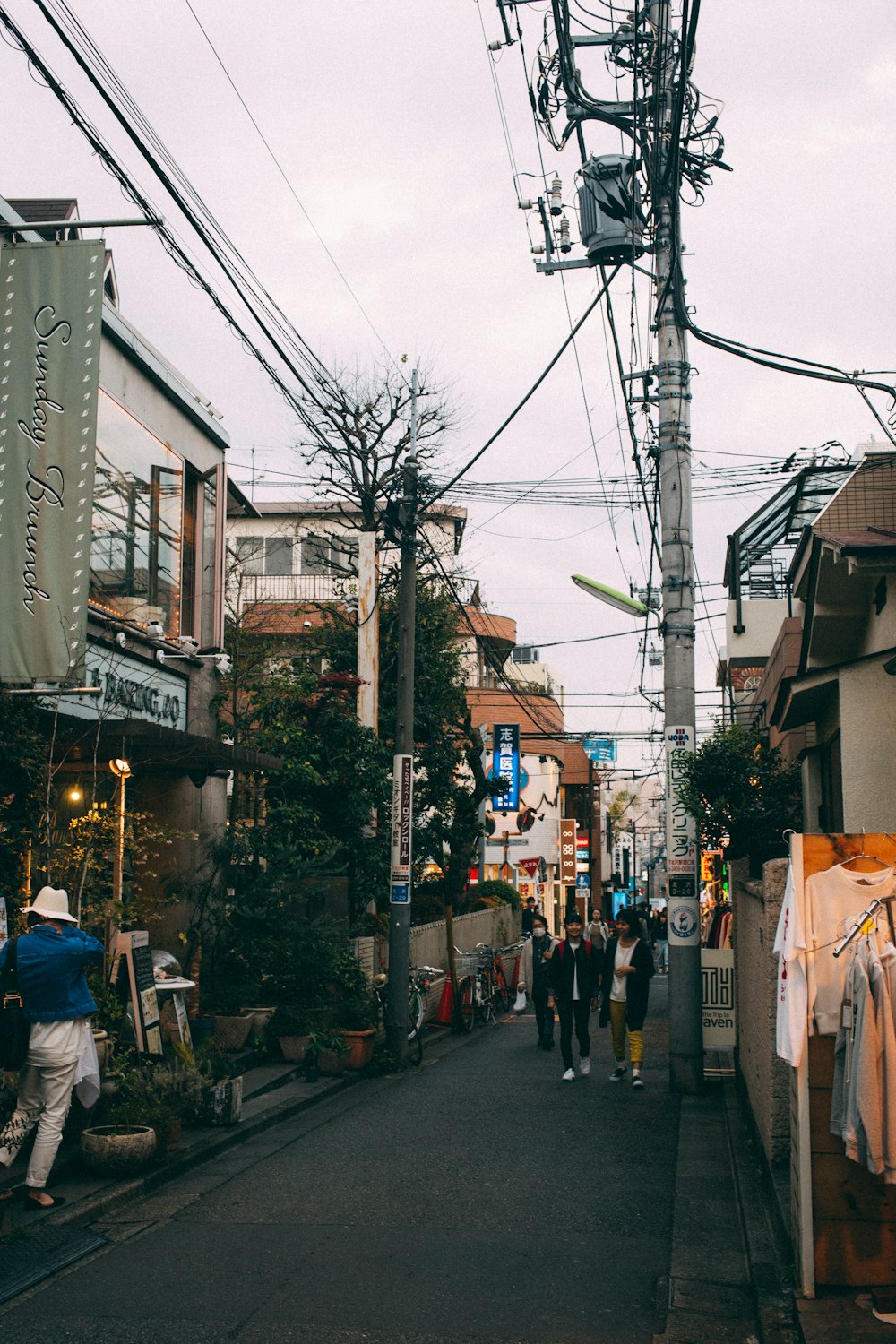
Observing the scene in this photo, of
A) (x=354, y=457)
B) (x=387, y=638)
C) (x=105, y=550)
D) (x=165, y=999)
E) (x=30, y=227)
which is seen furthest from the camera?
(x=354, y=457)

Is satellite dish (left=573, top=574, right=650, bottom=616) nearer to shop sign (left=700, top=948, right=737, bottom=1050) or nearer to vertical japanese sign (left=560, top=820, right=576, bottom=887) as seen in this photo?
shop sign (left=700, top=948, right=737, bottom=1050)

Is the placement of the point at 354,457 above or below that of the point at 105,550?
above

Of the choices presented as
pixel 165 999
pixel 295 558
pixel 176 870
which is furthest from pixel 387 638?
pixel 295 558

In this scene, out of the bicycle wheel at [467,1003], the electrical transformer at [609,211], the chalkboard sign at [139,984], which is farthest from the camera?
the bicycle wheel at [467,1003]

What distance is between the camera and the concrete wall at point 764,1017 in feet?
25.8

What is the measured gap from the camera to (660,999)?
2778 cm

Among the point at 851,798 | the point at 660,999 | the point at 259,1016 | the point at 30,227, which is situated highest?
the point at 30,227

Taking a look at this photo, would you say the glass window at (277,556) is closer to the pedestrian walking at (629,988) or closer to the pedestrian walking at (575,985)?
the pedestrian walking at (575,985)

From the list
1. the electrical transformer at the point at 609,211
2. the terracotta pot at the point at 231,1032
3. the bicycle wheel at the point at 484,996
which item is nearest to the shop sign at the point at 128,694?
the terracotta pot at the point at 231,1032

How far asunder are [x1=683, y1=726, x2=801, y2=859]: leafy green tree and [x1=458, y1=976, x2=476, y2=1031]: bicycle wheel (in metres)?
8.02

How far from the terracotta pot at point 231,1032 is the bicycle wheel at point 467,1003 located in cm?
628

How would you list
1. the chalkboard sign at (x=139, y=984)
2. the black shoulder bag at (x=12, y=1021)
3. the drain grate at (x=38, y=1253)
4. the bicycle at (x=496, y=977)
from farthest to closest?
the bicycle at (x=496, y=977) < the chalkboard sign at (x=139, y=984) < the black shoulder bag at (x=12, y=1021) < the drain grate at (x=38, y=1253)

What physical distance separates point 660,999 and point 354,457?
14.5m

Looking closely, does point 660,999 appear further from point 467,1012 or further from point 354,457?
point 354,457
